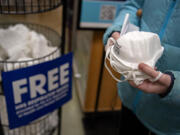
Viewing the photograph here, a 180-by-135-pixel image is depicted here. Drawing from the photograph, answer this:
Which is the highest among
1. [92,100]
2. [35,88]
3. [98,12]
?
[98,12]

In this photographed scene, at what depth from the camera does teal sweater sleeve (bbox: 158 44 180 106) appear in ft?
1.87

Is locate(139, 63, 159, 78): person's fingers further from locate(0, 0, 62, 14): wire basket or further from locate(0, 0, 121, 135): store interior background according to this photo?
locate(0, 0, 121, 135): store interior background

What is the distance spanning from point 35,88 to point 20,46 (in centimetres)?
21

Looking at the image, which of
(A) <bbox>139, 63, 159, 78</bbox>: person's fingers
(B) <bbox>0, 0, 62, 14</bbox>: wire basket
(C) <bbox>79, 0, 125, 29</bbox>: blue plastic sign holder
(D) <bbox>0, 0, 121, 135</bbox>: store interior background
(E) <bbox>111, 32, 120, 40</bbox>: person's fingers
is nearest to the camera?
(A) <bbox>139, 63, 159, 78</bbox>: person's fingers

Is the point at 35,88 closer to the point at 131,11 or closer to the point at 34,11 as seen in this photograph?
the point at 34,11

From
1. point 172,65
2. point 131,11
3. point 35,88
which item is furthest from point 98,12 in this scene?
point 172,65

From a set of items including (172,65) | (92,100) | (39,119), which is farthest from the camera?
(92,100)

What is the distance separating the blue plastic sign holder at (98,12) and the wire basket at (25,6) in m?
0.35

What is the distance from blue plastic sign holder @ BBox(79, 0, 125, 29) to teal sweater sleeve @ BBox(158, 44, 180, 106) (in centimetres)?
69

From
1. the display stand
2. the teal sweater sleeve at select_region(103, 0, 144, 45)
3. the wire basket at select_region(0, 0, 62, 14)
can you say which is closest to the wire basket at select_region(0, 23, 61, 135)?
the display stand

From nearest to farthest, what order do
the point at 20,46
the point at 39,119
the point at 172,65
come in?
the point at 172,65
the point at 20,46
the point at 39,119

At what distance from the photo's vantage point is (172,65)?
0.66 metres

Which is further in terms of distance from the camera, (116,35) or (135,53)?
(116,35)

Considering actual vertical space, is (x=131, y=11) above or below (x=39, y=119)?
above
